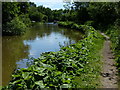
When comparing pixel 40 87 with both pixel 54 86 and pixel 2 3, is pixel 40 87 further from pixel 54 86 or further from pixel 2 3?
pixel 2 3

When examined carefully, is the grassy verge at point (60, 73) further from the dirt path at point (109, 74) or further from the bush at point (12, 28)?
the bush at point (12, 28)

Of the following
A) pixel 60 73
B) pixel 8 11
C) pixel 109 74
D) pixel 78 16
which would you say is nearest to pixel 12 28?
pixel 8 11

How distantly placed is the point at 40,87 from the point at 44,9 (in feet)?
261

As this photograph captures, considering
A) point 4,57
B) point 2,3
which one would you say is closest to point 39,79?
point 4,57

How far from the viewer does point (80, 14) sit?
130ft

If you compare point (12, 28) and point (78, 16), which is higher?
point (78, 16)

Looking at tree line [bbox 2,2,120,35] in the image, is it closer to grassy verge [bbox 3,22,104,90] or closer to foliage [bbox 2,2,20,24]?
foliage [bbox 2,2,20,24]

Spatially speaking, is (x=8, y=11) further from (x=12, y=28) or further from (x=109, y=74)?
(x=109, y=74)

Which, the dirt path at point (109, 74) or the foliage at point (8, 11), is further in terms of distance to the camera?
the foliage at point (8, 11)

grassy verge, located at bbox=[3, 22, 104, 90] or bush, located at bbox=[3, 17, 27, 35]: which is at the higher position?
bush, located at bbox=[3, 17, 27, 35]

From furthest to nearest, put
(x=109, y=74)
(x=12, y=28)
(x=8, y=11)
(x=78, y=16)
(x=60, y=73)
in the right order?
(x=78, y=16)
(x=12, y=28)
(x=8, y=11)
(x=109, y=74)
(x=60, y=73)

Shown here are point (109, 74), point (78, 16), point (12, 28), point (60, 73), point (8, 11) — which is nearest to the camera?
point (60, 73)

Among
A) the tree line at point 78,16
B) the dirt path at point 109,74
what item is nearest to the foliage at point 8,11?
the tree line at point 78,16

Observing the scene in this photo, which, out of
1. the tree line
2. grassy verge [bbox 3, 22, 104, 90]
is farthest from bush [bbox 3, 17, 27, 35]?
grassy verge [bbox 3, 22, 104, 90]
